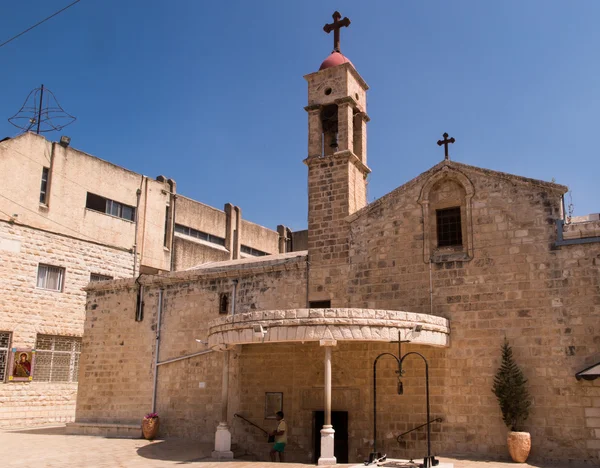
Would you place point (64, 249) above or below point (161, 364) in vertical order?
above

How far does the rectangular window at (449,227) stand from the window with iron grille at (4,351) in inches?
633

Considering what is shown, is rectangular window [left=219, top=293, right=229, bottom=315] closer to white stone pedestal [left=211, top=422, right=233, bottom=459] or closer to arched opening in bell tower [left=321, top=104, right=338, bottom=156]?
white stone pedestal [left=211, top=422, right=233, bottom=459]

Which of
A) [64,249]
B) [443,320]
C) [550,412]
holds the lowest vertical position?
[550,412]

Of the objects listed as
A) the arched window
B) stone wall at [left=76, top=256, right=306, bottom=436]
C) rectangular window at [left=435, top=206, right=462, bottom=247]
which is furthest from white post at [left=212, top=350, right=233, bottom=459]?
rectangular window at [left=435, top=206, right=462, bottom=247]

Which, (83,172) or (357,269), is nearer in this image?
(357,269)

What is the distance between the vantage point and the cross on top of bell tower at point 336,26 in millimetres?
18812

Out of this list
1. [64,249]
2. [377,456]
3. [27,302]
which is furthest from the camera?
[64,249]

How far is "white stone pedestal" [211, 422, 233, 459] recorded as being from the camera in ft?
47.0

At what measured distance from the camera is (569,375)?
13383mm

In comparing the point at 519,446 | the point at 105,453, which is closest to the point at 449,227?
the point at 519,446

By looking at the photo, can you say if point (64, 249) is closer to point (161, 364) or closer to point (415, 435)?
point (161, 364)

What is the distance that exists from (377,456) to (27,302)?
15.7m

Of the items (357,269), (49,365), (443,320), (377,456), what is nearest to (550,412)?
(443,320)

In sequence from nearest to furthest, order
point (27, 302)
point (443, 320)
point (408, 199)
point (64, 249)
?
point (443, 320) < point (408, 199) < point (27, 302) < point (64, 249)
